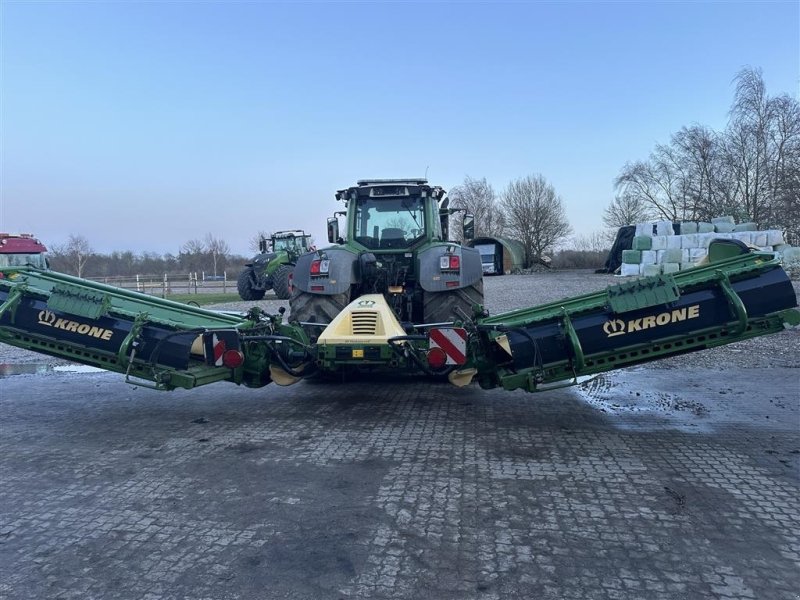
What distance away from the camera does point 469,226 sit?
26.0 ft

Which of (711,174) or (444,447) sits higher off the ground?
(711,174)

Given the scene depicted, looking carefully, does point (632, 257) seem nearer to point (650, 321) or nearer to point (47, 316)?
point (650, 321)

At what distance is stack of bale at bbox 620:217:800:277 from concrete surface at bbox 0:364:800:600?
1742 centimetres

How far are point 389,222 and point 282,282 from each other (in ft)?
40.7

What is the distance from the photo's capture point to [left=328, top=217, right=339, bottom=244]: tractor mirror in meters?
8.21

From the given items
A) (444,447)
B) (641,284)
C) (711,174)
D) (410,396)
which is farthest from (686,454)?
(711,174)

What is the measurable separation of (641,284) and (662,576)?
2642 mm

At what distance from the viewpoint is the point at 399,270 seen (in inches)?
290

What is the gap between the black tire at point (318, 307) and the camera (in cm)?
661

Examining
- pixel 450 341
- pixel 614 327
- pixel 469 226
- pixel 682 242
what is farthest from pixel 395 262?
pixel 682 242

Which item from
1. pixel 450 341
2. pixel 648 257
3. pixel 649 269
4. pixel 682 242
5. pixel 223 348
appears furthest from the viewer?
pixel 648 257

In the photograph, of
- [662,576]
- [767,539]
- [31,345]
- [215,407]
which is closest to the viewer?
[662,576]

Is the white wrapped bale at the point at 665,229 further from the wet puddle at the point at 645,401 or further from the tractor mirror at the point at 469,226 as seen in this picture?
the tractor mirror at the point at 469,226

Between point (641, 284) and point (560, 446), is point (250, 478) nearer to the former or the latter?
point (560, 446)
